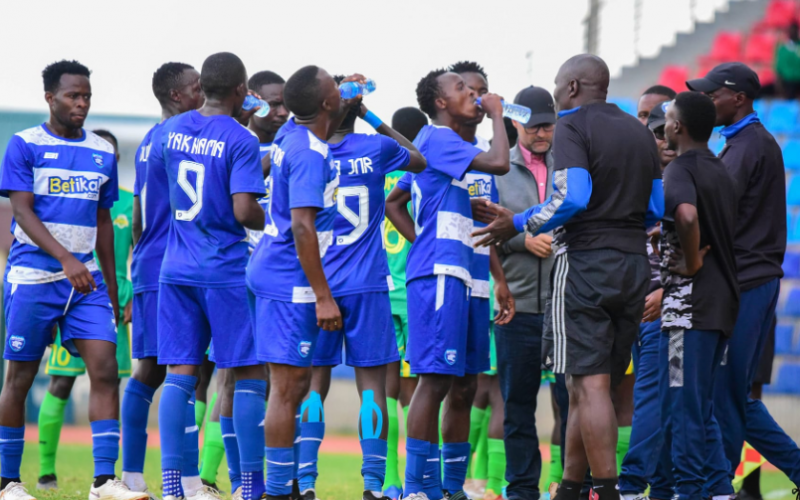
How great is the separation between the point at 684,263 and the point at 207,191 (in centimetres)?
291

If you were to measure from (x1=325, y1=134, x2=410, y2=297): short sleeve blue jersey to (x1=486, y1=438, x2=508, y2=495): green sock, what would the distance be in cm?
220

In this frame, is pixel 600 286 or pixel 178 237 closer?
pixel 600 286

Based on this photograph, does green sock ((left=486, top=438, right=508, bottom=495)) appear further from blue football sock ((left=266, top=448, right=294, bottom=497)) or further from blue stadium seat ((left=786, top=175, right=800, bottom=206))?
blue stadium seat ((left=786, top=175, right=800, bottom=206))

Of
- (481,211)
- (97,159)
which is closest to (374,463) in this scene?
(481,211)

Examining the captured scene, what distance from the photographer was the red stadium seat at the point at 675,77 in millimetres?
21562

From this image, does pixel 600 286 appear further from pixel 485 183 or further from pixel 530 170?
pixel 530 170

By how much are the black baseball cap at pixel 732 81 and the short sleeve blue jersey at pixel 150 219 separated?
11.8 ft

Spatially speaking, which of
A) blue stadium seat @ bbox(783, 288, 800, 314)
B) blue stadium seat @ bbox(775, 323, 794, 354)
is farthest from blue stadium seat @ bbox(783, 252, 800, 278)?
blue stadium seat @ bbox(775, 323, 794, 354)

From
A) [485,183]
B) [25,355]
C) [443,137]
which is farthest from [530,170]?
[25,355]

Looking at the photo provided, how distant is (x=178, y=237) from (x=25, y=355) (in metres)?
1.32

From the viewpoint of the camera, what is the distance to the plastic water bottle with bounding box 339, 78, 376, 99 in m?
5.80

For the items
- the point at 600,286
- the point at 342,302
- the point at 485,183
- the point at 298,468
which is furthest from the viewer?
the point at 485,183

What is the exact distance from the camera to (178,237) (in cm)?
595

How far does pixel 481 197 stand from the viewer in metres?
6.45
